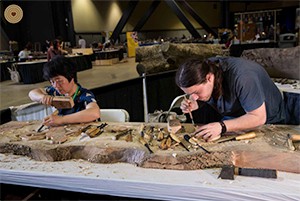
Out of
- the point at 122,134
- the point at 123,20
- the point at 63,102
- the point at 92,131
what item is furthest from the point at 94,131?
the point at 123,20

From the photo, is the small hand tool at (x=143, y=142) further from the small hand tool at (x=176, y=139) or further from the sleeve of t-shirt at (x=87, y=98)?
the sleeve of t-shirt at (x=87, y=98)

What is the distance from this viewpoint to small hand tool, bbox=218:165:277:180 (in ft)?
3.70

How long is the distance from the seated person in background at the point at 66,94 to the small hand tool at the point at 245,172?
37.3 inches

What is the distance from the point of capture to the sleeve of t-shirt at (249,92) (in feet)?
4.63

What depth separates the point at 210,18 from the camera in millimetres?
17891

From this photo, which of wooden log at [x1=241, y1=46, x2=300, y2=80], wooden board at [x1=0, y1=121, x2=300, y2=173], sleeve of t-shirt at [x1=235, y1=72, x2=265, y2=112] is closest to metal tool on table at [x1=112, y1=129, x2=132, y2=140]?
wooden board at [x1=0, y1=121, x2=300, y2=173]

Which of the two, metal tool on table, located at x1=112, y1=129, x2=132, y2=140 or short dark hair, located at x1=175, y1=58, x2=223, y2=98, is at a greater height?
short dark hair, located at x1=175, y1=58, x2=223, y2=98

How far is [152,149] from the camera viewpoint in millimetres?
1374

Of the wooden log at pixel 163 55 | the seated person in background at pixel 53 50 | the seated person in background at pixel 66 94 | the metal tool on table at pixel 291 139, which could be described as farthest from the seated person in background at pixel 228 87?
the seated person in background at pixel 53 50

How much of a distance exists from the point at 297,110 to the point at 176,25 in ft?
48.1

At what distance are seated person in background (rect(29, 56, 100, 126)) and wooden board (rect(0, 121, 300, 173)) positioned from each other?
81 mm

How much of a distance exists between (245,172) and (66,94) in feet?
4.05

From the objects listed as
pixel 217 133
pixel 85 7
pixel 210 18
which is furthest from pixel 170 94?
pixel 210 18

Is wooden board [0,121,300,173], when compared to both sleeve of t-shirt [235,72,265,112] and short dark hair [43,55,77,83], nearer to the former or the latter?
sleeve of t-shirt [235,72,265,112]
